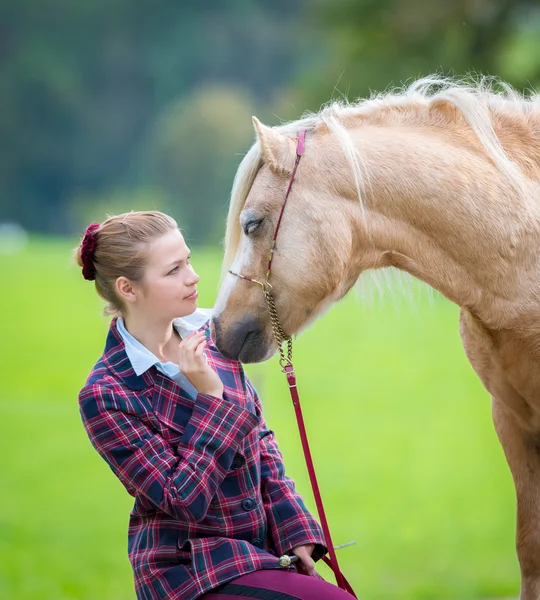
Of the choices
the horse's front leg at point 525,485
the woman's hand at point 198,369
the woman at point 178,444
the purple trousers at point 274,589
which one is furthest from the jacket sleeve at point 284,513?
the horse's front leg at point 525,485

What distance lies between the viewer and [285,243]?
90.9 inches

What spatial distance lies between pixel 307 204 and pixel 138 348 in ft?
2.04

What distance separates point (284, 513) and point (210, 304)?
280 inches

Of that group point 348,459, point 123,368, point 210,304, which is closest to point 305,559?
point 123,368

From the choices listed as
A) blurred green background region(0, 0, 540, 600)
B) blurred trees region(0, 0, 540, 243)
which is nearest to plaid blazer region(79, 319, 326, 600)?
blurred green background region(0, 0, 540, 600)

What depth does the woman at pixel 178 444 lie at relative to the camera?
2.02 m

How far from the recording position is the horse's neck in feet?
7.48

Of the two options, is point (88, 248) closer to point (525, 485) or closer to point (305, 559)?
point (305, 559)

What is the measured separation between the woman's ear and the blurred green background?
680 mm

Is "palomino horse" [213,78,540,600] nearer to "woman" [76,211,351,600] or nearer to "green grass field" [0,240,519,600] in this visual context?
"woman" [76,211,351,600]

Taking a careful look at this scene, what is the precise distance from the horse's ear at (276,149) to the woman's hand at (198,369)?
21.9 inches

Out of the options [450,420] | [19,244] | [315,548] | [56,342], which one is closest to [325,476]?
[450,420]

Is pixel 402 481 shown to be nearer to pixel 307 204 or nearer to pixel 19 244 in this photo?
pixel 307 204

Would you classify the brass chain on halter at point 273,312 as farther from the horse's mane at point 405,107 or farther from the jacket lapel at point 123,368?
the jacket lapel at point 123,368
